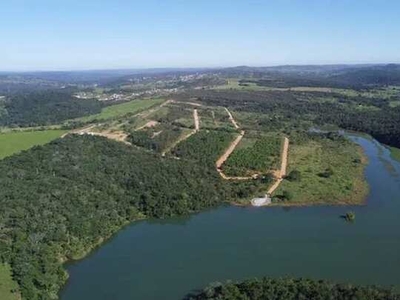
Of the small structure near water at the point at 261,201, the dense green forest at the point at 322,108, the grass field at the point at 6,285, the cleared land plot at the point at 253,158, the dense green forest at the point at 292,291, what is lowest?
the dense green forest at the point at 322,108

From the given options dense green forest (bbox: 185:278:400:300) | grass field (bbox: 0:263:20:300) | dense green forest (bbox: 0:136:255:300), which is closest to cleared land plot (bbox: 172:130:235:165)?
dense green forest (bbox: 0:136:255:300)

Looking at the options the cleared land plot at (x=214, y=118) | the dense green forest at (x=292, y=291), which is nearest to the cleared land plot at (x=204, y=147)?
the cleared land plot at (x=214, y=118)

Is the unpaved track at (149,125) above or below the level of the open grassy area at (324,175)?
above

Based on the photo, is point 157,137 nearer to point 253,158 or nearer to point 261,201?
point 253,158

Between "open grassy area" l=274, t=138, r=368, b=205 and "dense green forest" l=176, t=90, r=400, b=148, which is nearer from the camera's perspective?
"open grassy area" l=274, t=138, r=368, b=205

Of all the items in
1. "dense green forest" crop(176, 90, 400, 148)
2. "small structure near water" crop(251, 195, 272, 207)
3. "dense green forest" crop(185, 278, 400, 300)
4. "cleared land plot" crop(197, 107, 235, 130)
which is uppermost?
"dense green forest" crop(185, 278, 400, 300)

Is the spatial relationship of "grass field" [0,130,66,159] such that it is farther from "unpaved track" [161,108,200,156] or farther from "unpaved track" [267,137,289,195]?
"unpaved track" [267,137,289,195]

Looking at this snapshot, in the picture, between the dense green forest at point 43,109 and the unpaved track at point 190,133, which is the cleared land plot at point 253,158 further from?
the dense green forest at point 43,109
